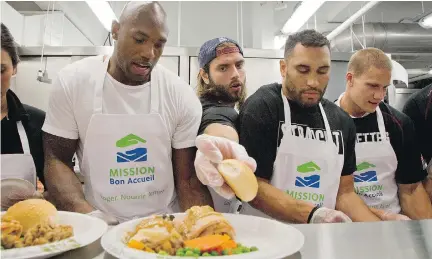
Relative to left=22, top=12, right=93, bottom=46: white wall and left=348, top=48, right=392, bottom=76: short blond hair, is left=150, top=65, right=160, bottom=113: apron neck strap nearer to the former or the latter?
left=348, top=48, right=392, bottom=76: short blond hair

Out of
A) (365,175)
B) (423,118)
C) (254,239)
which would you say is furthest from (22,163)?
(423,118)

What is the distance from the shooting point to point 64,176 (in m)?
1.38

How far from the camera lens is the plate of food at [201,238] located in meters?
0.68

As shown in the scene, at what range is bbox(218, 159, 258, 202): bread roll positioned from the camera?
845mm

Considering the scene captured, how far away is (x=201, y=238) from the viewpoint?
0.78 m

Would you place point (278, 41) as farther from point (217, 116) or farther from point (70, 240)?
point (70, 240)

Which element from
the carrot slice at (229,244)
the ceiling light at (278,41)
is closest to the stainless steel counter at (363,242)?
the carrot slice at (229,244)

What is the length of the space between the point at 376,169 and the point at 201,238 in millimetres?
1534

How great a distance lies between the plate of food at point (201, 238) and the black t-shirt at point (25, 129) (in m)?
0.76

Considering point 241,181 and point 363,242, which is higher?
point 241,181

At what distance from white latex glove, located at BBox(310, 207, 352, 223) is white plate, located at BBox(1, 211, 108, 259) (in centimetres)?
81

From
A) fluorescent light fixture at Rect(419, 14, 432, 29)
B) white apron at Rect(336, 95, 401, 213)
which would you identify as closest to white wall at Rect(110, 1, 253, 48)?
fluorescent light fixture at Rect(419, 14, 432, 29)

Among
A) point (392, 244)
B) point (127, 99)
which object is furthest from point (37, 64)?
point (392, 244)

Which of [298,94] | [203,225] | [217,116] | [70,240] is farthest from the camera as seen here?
[298,94]
